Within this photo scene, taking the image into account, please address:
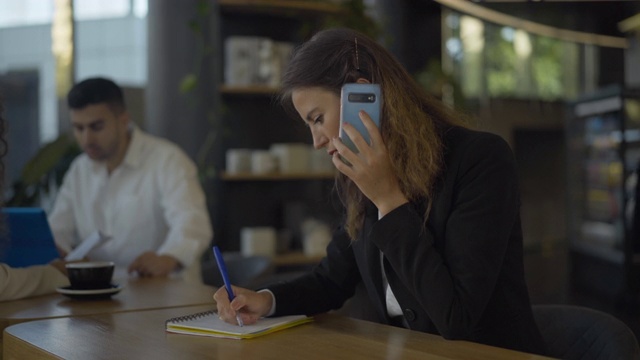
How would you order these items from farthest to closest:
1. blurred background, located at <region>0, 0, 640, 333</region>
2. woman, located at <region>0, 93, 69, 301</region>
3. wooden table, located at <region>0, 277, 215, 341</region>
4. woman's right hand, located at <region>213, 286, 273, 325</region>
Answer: blurred background, located at <region>0, 0, 640, 333</region>, woman, located at <region>0, 93, 69, 301</region>, wooden table, located at <region>0, 277, 215, 341</region>, woman's right hand, located at <region>213, 286, 273, 325</region>

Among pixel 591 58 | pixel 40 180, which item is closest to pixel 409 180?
pixel 40 180

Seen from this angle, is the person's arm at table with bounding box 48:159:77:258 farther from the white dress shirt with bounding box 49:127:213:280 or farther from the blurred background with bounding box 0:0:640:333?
the blurred background with bounding box 0:0:640:333

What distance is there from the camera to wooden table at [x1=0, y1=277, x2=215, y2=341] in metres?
2.26

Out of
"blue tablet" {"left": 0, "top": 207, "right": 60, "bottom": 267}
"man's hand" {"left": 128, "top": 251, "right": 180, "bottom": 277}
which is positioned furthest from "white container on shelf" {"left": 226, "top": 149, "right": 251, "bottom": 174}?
"blue tablet" {"left": 0, "top": 207, "right": 60, "bottom": 267}

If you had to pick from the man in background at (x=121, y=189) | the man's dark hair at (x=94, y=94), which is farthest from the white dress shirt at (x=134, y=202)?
the man's dark hair at (x=94, y=94)

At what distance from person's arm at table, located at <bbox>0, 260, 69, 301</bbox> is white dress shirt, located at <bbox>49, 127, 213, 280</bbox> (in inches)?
35.7

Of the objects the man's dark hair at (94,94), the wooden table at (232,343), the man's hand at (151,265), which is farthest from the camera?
the man's dark hair at (94,94)

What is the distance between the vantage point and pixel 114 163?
391 cm

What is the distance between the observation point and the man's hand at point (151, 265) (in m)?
3.06

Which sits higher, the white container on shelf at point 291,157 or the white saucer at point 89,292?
the white container on shelf at point 291,157

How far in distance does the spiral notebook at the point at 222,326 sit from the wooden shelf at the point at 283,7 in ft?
12.6

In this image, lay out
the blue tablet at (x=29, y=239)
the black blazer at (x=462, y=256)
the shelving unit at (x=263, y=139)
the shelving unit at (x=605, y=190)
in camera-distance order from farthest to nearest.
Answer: the shelving unit at (x=605, y=190) → the shelving unit at (x=263, y=139) → the blue tablet at (x=29, y=239) → the black blazer at (x=462, y=256)

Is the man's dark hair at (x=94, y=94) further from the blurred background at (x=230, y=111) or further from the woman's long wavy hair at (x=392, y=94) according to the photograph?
the woman's long wavy hair at (x=392, y=94)

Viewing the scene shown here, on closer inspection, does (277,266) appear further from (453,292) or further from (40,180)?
(453,292)
